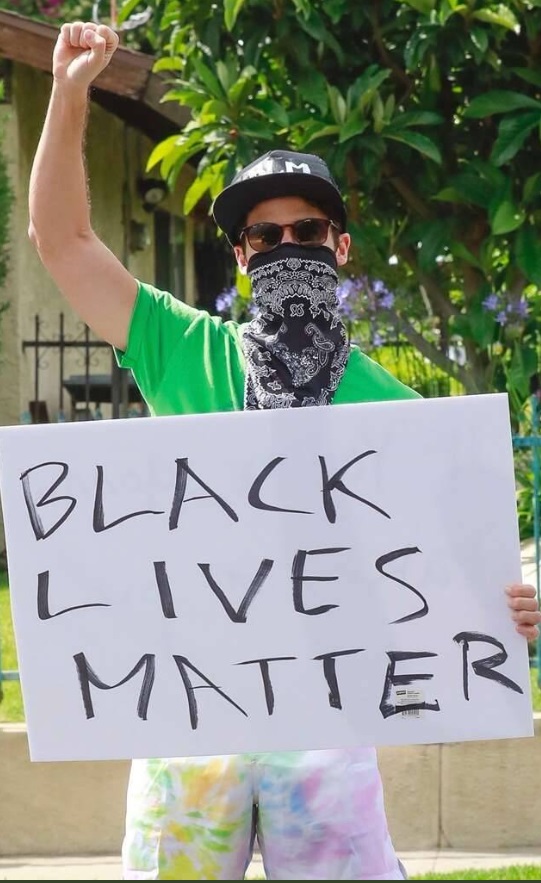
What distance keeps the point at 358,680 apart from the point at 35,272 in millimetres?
8219

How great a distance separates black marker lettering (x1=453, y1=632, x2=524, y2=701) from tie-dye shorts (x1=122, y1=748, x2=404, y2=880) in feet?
0.82

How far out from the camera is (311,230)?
262 cm

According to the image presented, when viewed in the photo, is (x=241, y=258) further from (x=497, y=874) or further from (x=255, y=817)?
(x=497, y=874)

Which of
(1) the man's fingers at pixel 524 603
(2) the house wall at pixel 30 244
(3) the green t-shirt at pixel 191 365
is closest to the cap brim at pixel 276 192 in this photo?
(3) the green t-shirt at pixel 191 365

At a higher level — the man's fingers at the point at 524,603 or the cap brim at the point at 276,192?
the cap brim at the point at 276,192

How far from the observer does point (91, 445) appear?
2416 millimetres

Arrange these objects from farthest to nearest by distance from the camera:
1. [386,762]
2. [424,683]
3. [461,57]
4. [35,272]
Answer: [35,272] → [461,57] → [386,762] → [424,683]

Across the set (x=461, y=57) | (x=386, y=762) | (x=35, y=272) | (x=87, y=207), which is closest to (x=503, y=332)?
(x=461, y=57)

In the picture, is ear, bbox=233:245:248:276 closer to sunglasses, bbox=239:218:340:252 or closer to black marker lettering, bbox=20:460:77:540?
sunglasses, bbox=239:218:340:252

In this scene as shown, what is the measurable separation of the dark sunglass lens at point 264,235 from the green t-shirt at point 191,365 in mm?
159

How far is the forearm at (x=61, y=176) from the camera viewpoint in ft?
8.31

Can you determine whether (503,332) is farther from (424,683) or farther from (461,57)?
(424,683)

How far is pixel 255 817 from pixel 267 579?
403 mm

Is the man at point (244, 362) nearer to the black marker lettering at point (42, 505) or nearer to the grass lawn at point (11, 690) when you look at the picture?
the black marker lettering at point (42, 505)
